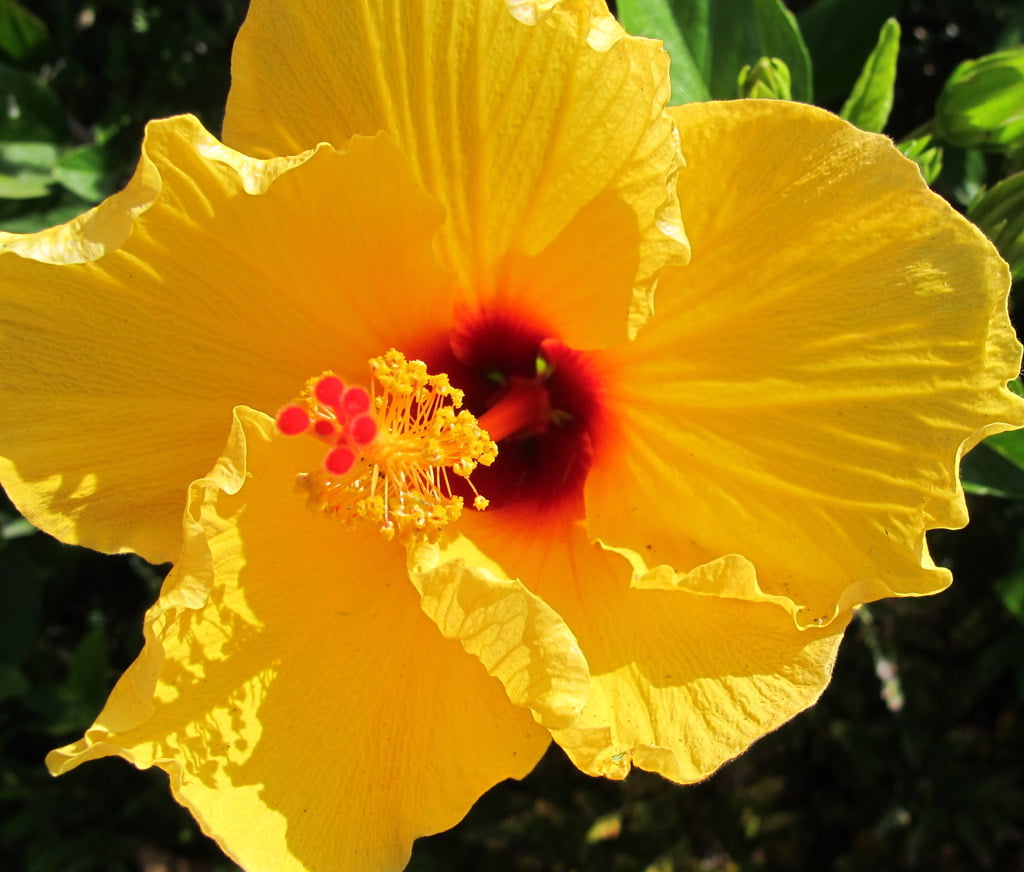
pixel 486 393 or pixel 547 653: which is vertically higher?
pixel 547 653

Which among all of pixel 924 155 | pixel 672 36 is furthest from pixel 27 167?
pixel 924 155

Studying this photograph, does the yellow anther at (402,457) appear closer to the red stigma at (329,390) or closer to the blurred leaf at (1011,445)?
the red stigma at (329,390)

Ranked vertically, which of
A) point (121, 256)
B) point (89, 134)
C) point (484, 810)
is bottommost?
point (484, 810)

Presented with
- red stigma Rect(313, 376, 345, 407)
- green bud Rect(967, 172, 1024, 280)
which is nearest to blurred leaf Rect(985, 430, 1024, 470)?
green bud Rect(967, 172, 1024, 280)

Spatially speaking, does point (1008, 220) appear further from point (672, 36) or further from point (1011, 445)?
point (672, 36)

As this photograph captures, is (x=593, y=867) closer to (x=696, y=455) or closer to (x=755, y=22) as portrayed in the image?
(x=696, y=455)

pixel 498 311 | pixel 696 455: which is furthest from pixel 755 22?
pixel 696 455
